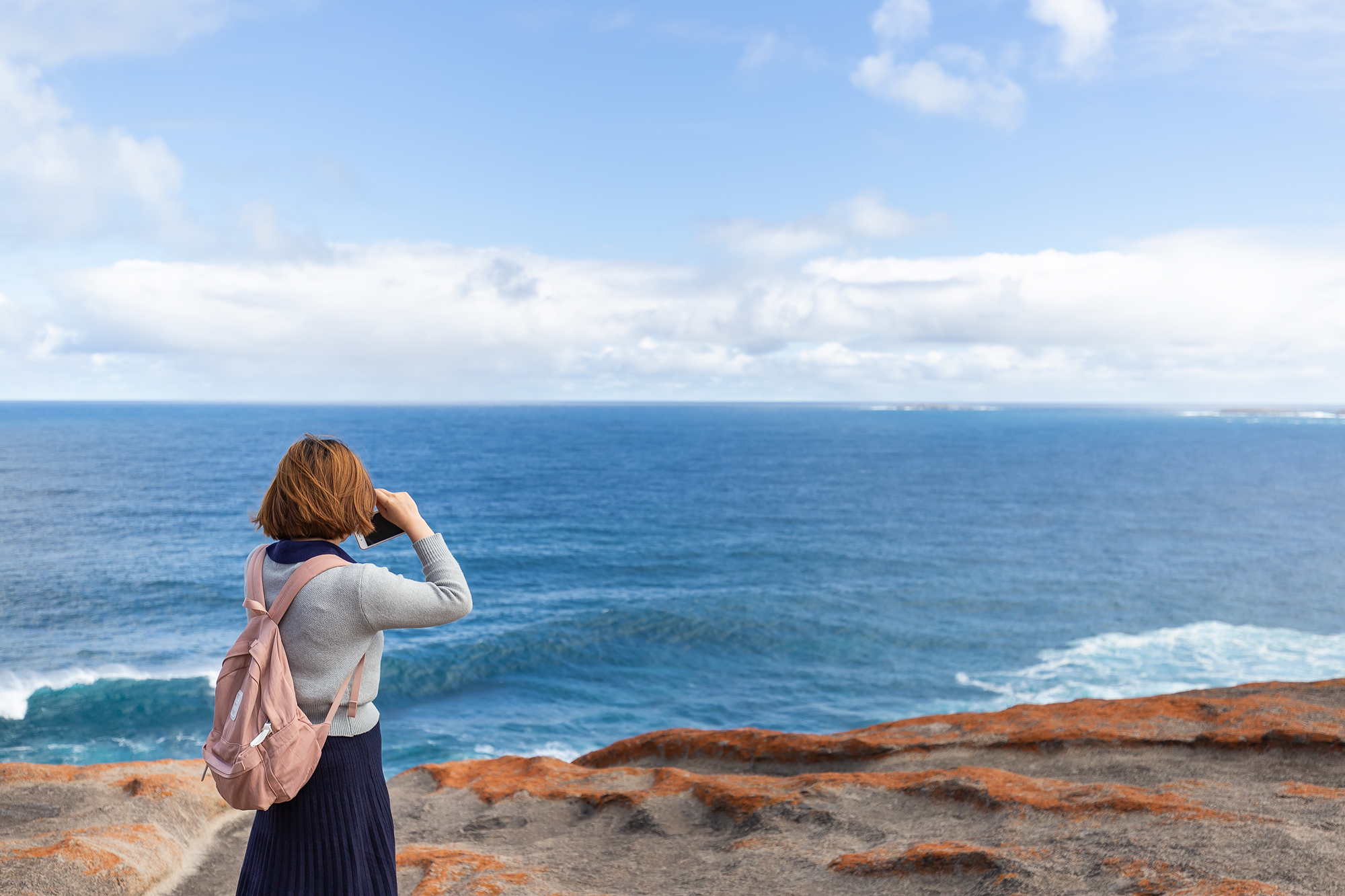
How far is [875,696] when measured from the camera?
2522 cm

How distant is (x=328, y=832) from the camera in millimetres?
3391

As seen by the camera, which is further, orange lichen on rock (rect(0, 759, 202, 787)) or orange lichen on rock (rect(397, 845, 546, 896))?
orange lichen on rock (rect(0, 759, 202, 787))

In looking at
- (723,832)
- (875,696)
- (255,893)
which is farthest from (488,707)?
(255,893)

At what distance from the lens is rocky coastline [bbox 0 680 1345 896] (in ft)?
18.1

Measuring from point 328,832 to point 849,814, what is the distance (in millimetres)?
5211

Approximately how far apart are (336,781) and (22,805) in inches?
299

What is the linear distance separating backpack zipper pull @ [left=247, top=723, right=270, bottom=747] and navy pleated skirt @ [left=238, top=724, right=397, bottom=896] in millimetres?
308

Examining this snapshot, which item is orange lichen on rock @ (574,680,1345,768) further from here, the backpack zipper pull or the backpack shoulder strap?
the backpack shoulder strap

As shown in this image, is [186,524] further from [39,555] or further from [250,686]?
[250,686]

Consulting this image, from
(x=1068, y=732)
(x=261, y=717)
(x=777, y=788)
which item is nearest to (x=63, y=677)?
(x=777, y=788)

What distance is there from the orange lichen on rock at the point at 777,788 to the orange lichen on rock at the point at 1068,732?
137 cm

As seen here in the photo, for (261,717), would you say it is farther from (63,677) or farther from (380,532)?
(63,677)

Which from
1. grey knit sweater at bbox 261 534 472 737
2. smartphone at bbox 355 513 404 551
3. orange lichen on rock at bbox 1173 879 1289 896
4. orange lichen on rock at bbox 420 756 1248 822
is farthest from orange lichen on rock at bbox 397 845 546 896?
orange lichen on rock at bbox 1173 879 1289 896

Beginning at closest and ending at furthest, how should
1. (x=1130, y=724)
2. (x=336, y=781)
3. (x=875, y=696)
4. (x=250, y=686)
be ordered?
(x=250, y=686) → (x=336, y=781) → (x=1130, y=724) → (x=875, y=696)
